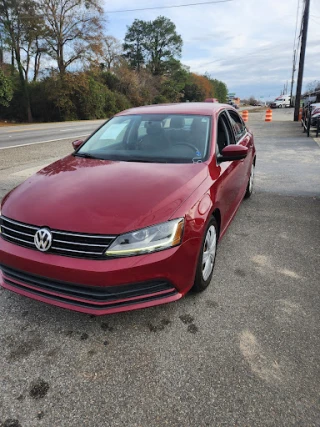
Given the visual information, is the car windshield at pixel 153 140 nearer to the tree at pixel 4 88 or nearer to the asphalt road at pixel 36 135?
the asphalt road at pixel 36 135

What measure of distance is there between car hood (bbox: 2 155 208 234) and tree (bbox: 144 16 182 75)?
6801 cm

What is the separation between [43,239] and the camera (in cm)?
226

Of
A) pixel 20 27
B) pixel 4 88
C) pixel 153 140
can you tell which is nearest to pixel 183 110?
pixel 153 140

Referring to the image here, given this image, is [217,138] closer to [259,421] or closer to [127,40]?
[259,421]

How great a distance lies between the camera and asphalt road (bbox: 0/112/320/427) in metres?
1.84

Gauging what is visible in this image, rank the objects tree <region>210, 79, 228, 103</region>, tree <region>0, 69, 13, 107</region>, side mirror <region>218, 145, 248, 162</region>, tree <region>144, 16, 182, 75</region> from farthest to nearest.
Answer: tree <region>210, 79, 228, 103</region> → tree <region>144, 16, 182, 75</region> → tree <region>0, 69, 13, 107</region> → side mirror <region>218, 145, 248, 162</region>

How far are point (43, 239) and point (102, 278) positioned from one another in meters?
0.50

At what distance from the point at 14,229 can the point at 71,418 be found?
4.32 ft

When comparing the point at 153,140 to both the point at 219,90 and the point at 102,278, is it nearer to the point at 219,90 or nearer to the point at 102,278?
the point at 102,278

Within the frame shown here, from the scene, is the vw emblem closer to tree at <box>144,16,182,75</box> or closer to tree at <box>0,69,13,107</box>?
tree at <box>0,69,13,107</box>

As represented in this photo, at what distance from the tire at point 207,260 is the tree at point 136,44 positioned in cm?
6998

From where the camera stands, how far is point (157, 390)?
6.49 feet

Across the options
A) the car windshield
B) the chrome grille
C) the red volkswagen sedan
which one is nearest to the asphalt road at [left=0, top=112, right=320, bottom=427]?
the red volkswagen sedan

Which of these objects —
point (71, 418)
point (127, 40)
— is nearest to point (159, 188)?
point (71, 418)
